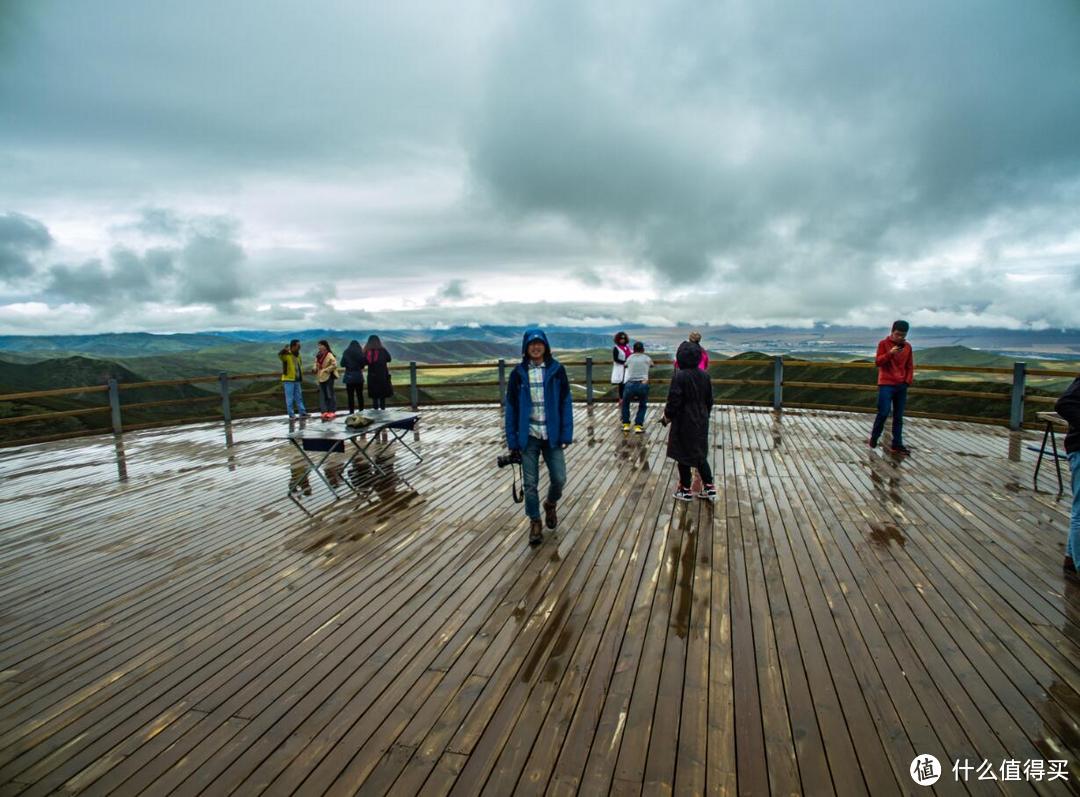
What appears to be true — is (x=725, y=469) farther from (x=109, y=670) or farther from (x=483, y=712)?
(x=109, y=670)

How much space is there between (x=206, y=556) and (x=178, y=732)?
7.97 ft

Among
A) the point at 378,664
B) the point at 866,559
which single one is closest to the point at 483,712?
the point at 378,664

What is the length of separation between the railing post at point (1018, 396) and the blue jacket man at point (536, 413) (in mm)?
8455

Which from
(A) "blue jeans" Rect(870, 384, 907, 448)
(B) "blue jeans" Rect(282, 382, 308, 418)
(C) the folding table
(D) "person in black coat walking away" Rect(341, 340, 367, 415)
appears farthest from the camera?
(B) "blue jeans" Rect(282, 382, 308, 418)

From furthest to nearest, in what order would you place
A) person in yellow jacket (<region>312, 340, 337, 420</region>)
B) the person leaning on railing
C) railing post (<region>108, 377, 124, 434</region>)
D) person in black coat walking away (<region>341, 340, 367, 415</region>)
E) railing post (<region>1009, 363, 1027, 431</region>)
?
1. person in yellow jacket (<region>312, 340, 337, 420</region>)
2. person in black coat walking away (<region>341, 340, 367, 415</region>)
3. railing post (<region>108, 377, 124, 434</region>)
4. railing post (<region>1009, 363, 1027, 431</region>)
5. the person leaning on railing

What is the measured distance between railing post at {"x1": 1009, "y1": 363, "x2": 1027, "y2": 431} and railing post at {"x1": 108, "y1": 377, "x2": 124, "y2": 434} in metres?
15.4

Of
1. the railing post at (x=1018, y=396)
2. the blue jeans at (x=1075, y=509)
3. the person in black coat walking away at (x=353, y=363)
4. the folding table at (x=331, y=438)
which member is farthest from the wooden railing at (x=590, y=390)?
the blue jeans at (x=1075, y=509)

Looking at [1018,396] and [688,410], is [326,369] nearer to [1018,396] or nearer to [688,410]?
[688,410]

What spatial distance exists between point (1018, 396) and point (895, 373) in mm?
3346

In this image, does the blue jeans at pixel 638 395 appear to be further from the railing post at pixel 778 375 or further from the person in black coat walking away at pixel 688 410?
the person in black coat walking away at pixel 688 410

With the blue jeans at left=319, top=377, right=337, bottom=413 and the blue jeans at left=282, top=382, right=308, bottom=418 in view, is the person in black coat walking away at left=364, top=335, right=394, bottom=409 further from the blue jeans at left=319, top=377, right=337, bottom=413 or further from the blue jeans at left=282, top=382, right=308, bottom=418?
the blue jeans at left=282, top=382, right=308, bottom=418

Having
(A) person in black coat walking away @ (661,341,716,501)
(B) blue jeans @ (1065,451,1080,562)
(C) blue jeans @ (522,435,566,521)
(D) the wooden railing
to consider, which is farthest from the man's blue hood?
(B) blue jeans @ (1065,451,1080,562)

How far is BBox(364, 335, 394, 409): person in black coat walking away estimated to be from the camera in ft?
33.1

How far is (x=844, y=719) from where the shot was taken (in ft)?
8.27
